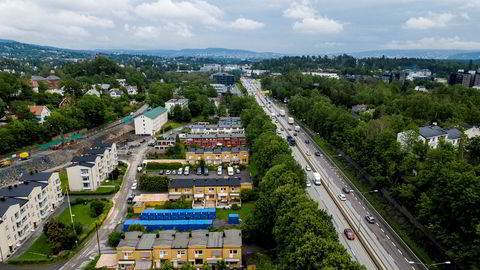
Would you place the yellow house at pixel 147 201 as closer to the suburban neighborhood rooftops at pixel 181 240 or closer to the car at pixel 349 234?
the suburban neighborhood rooftops at pixel 181 240

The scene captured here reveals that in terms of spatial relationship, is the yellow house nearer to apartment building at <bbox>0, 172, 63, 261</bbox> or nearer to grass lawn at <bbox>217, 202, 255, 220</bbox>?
grass lawn at <bbox>217, 202, 255, 220</bbox>

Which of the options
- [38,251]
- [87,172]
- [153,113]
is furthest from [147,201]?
[153,113]

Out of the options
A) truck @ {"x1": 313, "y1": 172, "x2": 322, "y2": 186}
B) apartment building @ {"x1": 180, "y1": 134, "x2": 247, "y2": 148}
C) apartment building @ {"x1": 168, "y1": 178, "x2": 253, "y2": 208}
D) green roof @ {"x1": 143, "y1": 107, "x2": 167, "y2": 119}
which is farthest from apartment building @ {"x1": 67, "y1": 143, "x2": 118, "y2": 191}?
truck @ {"x1": 313, "y1": 172, "x2": 322, "y2": 186}

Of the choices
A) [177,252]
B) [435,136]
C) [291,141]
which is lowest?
[177,252]

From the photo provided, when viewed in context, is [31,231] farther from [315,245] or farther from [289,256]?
[315,245]

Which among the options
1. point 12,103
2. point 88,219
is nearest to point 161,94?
point 12,103

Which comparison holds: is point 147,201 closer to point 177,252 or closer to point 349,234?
point 177,252

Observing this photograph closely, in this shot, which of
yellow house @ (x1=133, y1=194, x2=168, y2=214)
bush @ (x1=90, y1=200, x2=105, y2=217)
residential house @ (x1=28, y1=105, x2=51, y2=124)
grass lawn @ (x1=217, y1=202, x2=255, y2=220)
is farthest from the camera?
residential house @ (x1=28, y1=105, x2=51, y2=124)
